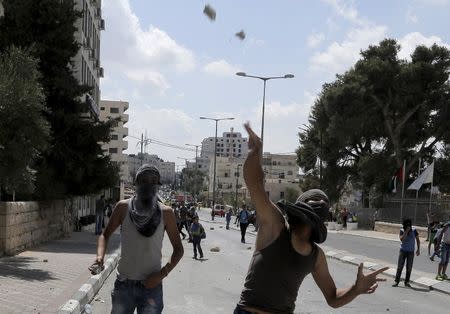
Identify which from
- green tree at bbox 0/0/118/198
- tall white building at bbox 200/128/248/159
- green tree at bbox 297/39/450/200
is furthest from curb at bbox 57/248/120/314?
tall white building at bbox 200/128/248/159

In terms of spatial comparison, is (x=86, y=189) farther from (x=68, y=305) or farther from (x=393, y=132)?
(x=393, y=132)

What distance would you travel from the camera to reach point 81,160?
2558 centimetres

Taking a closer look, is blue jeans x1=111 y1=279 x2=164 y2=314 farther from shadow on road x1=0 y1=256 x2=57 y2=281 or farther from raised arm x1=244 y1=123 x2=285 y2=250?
shadow on road x1=0 y1=256 x2=57 y2=281

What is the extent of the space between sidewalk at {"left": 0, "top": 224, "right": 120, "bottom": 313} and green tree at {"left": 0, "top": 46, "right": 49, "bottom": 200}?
194cm

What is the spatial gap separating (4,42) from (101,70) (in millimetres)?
27974

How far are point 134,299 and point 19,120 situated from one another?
400 inches

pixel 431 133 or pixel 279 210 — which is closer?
pixel 279 210

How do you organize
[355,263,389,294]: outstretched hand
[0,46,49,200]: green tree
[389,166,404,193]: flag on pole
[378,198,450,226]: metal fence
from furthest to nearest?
[389,166,404,193]: flag on pole < [378,198,450,226]: metal fence < [0,46,49,200]: green tree < [355,263,389,294]: outstretched hand

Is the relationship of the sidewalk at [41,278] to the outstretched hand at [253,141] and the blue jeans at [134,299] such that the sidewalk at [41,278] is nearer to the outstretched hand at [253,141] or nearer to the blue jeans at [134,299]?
the blue jeans at [134,299]

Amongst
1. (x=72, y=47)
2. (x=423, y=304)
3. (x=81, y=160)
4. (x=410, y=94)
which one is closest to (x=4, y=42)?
(x=72, y=47)

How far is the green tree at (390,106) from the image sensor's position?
52781 mm

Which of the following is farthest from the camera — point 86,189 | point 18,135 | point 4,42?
point 86,189

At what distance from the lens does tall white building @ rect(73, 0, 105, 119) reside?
36.6m

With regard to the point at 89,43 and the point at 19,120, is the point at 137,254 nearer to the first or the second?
the point at 19,120
